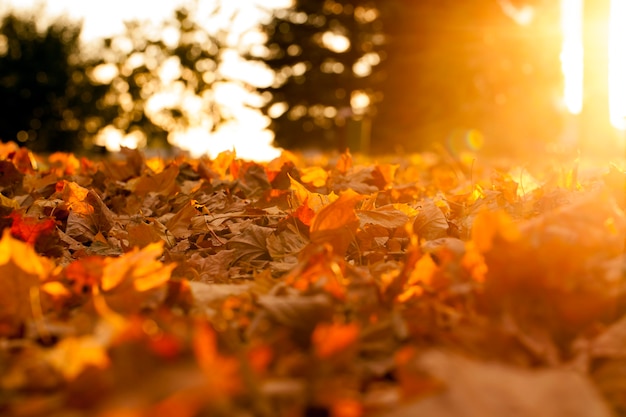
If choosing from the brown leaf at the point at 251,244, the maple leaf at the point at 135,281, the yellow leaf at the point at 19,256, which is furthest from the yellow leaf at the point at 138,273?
the brown leaf at the point at 251,244

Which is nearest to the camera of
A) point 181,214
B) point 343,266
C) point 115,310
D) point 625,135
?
point 115,310

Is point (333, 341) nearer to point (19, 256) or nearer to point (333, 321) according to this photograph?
point (333, 321)

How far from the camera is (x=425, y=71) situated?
2827cm

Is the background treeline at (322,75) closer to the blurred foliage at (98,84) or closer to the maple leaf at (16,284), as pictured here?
the blurred foliage at (98,84)

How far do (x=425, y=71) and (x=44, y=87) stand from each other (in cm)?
1451

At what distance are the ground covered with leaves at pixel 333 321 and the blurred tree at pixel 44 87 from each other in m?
26.9

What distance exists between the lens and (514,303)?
3.53 ft

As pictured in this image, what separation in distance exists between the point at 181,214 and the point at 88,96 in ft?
90.5

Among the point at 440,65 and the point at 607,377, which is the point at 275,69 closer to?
the point at 440,65

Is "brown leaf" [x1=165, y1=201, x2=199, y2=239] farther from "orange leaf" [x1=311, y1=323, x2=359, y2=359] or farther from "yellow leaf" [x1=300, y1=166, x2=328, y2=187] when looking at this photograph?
"orange leaf" [x1=311, y1=323, x2=359, y2=359]

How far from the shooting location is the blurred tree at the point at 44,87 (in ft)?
88.2

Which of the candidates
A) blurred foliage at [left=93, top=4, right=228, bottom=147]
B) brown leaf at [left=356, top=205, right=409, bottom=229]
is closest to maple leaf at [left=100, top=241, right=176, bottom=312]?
brown leaf at [left=356, top=205, right=409, bottom=229]

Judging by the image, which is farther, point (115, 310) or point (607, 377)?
point (115, 310)

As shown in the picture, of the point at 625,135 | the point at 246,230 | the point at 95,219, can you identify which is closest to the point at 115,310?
the point at 246,230
